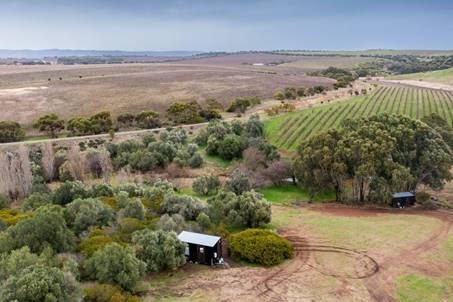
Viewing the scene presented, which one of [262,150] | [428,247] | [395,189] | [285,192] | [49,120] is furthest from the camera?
[49,120]

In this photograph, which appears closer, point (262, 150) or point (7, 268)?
point (7, 268)

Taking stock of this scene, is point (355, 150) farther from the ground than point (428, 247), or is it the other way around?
point (355, 150)

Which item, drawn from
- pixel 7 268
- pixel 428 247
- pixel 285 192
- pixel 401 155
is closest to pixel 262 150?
pixel 285 192

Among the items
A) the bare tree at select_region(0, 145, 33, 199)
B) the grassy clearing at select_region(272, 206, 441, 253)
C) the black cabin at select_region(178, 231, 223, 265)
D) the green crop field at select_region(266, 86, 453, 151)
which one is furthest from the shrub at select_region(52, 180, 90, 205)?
the green crop field at select_region(266, 86, 453, 151)

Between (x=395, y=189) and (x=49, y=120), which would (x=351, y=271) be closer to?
(x=395, y=189)

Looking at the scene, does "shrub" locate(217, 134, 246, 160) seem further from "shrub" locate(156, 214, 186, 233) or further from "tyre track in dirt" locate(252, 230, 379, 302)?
"shrub" locate(156, 214, 186, 233)

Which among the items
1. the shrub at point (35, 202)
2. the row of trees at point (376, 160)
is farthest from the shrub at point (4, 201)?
the row of trees at point (376, 160)

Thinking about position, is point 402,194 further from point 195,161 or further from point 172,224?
point 195,161
